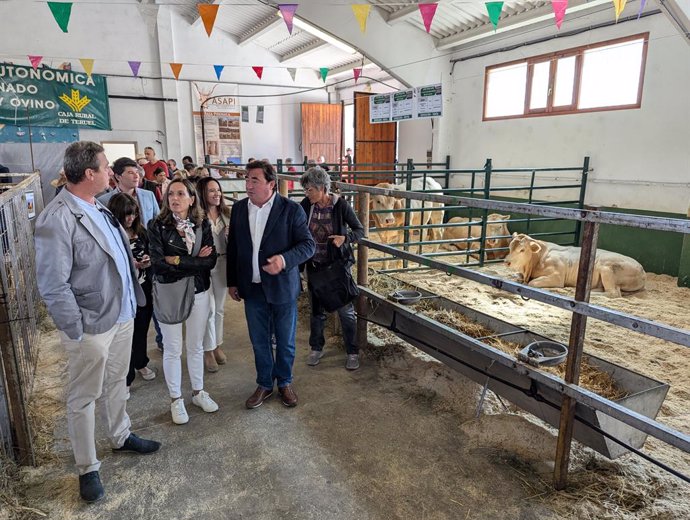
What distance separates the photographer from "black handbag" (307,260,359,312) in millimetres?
3176

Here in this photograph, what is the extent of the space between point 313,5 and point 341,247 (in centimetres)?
535

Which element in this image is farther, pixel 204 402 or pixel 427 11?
pixel 427 11

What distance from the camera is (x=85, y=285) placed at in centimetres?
192

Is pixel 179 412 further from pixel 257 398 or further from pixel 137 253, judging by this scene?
pixel 137 253

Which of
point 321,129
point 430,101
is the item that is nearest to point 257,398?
point 430,101

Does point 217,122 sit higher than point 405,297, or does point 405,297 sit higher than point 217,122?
point 217,122

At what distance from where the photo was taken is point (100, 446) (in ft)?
7.89

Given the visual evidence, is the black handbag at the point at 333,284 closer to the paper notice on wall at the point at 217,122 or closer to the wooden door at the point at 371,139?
the wooden door at the point at 371,139

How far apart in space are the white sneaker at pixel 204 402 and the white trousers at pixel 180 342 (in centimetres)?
15

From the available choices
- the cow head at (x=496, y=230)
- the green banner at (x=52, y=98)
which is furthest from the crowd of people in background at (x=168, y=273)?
the green banner at (x=52, y=98)

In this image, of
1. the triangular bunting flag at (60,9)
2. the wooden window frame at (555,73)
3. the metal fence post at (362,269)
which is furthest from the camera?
the wooden window frame at (555,73)

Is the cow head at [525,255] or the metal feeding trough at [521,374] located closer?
the metal feeding trough at [521,374]

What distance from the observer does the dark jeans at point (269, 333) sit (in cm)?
273

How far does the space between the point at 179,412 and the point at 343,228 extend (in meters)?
1.53
